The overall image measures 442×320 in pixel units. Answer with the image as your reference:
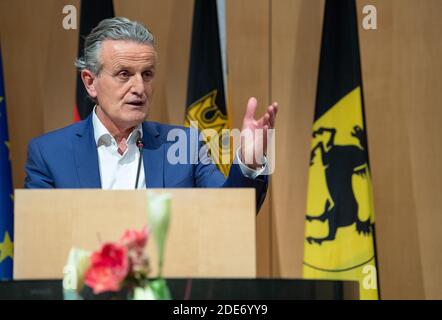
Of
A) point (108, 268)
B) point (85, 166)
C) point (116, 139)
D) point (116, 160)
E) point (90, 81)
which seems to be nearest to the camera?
point (108, 268)

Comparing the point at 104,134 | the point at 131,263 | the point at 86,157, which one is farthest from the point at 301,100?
the point at 131,263

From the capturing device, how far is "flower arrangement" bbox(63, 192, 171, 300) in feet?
4.66

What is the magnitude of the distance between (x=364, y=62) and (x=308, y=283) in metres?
3.34

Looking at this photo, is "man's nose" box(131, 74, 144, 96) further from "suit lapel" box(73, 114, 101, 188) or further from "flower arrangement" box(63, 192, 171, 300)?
"flower arrangement" box(63, 192, 171, 300)

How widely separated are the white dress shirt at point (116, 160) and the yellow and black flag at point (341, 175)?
1614mm

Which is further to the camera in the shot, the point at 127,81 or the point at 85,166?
the point at 127,81

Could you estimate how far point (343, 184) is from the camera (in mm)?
4391

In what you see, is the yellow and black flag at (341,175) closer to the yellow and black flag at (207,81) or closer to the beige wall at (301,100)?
the beige wall at (301,100)

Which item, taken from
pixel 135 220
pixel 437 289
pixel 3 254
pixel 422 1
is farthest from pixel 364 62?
pixel 135 220

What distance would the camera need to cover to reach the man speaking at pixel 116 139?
291 cm

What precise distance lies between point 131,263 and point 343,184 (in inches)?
120

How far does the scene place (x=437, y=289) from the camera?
16.1 ft

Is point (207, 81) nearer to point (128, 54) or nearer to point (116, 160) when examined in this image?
point (128, 54)
